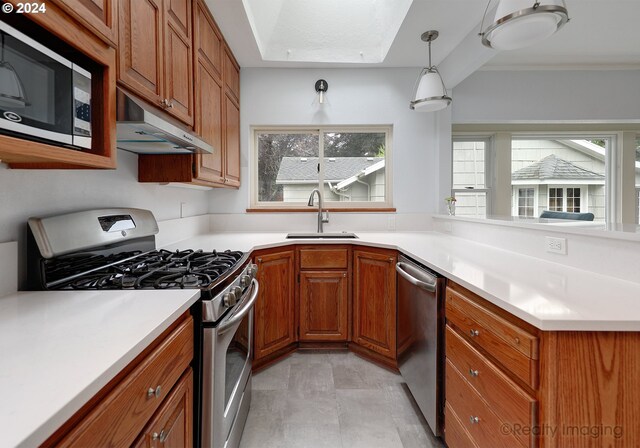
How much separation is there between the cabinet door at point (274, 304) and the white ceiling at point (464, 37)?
1.68 metres

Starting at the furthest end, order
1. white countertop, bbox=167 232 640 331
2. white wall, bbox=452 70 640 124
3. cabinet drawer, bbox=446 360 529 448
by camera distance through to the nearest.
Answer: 1. white wall, bbox=452 70 640 124
2. cabinet drawer, bbox=446 360 529 448
3. white countertop, bbox=167 232 640 331

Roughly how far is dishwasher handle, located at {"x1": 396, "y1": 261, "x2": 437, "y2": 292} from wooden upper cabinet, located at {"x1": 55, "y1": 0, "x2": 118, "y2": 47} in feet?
5.03

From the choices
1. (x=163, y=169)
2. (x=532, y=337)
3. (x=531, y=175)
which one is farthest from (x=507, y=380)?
(x=531, y=175)

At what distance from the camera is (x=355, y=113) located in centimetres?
289

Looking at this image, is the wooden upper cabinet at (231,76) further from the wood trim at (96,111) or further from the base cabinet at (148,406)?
the base cabinet at (148,406)

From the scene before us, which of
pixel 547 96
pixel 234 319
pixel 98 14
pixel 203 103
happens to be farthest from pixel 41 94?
pixel 547 96

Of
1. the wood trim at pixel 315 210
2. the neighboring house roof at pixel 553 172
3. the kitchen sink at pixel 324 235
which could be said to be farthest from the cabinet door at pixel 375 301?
the neighboring house roof at pixel 553 172

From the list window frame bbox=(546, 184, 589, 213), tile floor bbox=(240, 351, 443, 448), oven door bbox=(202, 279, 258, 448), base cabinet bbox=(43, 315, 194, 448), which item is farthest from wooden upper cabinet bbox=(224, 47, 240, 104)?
window frame bbox=(546, 184, 589, 213)

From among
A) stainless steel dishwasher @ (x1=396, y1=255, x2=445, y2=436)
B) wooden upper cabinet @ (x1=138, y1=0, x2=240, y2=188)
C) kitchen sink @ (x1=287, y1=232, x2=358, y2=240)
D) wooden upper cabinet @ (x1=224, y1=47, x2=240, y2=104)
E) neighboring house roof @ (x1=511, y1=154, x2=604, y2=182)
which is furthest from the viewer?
neighboring house roof @ (x1=511, y1=154, x2=604, y2=182)

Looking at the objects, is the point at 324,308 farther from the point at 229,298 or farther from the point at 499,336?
the point at 499,336

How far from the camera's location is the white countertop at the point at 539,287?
30.8 inches

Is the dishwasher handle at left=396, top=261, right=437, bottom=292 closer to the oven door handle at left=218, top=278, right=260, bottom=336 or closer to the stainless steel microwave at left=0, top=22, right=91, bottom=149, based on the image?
the oven door handle at left=218, top=278, right=260, bottom=336

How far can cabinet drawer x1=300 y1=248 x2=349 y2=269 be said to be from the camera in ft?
7.54

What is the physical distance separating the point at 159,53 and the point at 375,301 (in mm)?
1924
